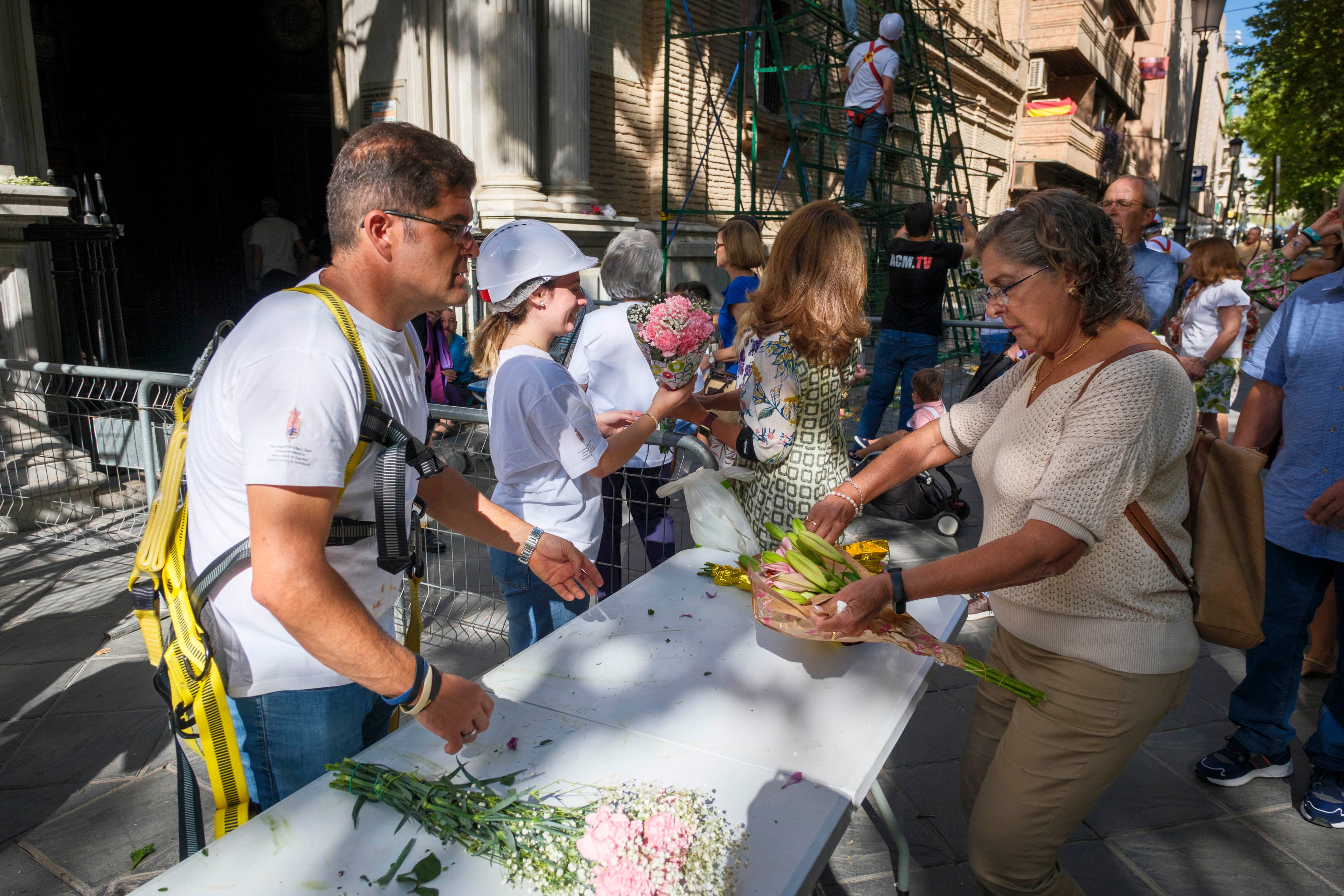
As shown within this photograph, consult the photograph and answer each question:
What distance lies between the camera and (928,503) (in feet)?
20.7

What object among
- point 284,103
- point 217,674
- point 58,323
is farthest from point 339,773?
point 284,103

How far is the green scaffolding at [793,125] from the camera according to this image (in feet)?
37.8

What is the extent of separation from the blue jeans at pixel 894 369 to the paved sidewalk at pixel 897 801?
3.27 metres

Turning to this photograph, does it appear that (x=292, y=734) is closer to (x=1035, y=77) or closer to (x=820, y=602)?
(x=820, y=602)

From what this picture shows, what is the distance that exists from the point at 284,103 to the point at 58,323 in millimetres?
6986

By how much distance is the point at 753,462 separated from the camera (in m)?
3.28

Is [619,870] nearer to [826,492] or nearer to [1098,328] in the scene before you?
[1098,328]

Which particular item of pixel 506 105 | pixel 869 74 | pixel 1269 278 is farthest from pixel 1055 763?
pixel 869 74

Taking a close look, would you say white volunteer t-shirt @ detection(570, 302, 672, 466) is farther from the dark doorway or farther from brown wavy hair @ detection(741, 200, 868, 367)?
the dark doorway

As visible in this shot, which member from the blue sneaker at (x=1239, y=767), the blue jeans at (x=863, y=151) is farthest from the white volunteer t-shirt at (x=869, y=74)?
the blue sneaker at (x=1239, y=767)

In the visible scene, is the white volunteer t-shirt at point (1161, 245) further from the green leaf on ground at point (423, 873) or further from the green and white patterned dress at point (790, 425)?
the green leaf on ground at point (423, 873)

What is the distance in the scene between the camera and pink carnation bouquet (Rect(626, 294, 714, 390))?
9.55 ft

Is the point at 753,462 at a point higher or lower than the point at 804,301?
lower

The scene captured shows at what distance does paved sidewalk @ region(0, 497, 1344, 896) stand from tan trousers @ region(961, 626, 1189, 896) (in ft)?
2.61
